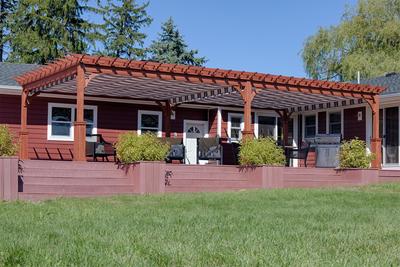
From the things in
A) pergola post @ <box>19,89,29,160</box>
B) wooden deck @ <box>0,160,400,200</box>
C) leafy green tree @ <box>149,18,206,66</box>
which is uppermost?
leafy green tree @ <box>149,18,206,66</box>

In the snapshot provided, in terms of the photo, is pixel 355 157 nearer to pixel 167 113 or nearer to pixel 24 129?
pixel 167 113

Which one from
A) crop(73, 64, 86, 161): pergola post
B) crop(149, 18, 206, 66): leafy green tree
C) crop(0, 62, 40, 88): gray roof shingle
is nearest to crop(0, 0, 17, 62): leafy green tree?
crop(149, 18, 206, 66): leafy green tree

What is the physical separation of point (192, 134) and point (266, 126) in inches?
113

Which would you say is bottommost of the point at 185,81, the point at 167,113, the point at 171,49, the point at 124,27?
the point at 167,113

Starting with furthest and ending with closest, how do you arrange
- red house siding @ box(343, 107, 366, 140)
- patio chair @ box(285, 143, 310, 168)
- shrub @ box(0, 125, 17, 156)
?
red house siding @ box(343, 107, 366, 140) → patio chair @ box(285, 143, 310, 168) → shrub @ box(0, 125, 17, 156)

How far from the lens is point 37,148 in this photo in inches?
722

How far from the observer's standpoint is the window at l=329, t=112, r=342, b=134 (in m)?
21.0

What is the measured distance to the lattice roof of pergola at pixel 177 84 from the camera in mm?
13859

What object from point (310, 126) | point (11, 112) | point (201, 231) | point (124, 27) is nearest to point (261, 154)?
point (201, 231)

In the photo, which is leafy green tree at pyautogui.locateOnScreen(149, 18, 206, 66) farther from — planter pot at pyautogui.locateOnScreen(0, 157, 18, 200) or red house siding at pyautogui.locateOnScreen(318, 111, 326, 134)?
planter pot at pyautogui.locateOnScreen(0, 157, 18, 200)

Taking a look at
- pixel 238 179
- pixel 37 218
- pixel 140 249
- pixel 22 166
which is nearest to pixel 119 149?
pixel 22 166

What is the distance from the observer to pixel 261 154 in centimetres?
1427

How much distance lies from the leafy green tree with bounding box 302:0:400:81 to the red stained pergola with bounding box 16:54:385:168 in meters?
17.8

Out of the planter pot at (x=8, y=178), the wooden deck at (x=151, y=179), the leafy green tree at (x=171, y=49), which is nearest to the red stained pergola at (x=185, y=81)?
the wooden deck at (x=151, y=179)
